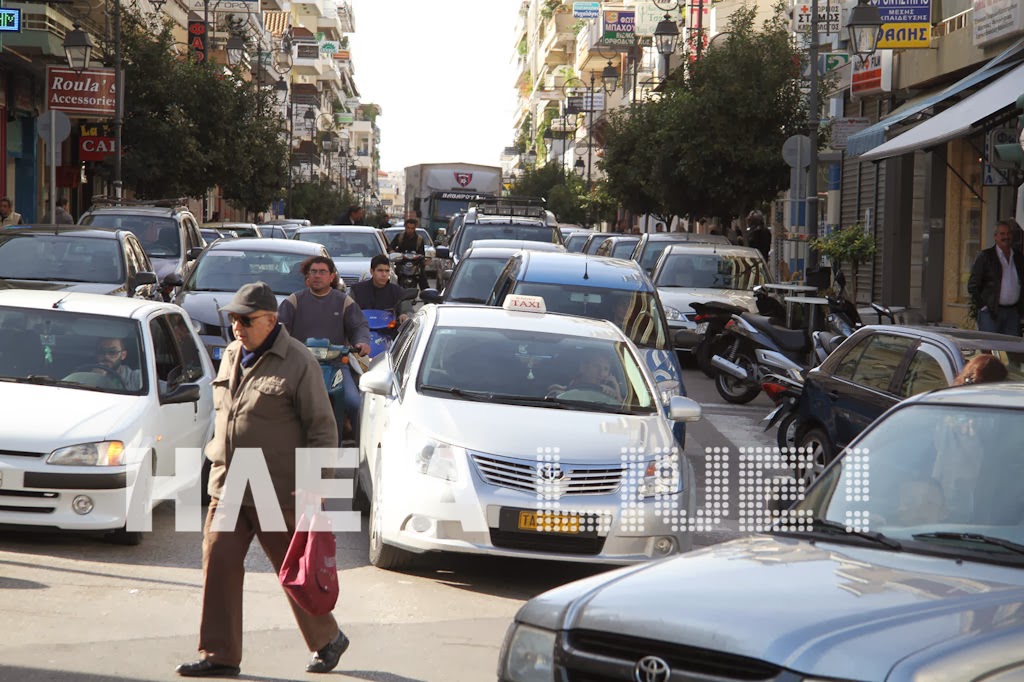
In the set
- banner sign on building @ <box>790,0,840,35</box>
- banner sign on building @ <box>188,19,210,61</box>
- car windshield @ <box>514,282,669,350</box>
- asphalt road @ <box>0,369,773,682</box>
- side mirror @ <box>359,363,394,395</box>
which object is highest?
banner sign on building @ <box>188,19,210,61</box>

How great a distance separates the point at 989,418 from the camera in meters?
5.65

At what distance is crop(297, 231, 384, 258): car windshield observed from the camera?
27.0 m

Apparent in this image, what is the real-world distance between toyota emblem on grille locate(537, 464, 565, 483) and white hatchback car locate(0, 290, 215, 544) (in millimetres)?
2380

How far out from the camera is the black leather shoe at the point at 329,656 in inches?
265

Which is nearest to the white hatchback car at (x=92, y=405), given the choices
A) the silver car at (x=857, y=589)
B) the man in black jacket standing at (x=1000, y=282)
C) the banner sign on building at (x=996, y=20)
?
the silver car at (x=857, y=589)

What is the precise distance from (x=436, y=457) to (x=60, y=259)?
1003 cm

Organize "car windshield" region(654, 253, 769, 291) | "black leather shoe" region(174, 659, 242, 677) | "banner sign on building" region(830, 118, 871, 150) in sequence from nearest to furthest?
"black leather shoe" region(174, 659, 242, 677) < "car windshield" region(654, 253, 769, 291) < "banner sign on building" region(830, 118, 871, 150)

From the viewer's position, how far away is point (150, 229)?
24.1m

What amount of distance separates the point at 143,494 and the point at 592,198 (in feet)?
195

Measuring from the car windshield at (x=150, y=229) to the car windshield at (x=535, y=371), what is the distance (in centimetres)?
1433

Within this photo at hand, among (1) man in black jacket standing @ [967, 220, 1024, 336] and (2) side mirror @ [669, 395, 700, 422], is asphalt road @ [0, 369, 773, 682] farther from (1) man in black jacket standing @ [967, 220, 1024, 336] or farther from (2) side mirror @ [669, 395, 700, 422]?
(1) man in black jacket standing @ [967, 220, 1024, 336]

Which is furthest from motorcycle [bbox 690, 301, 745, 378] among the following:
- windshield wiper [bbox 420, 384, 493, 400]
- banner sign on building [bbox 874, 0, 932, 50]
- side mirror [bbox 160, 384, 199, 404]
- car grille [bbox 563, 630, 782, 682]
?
car grille [bbox 563, 630, 782, 682]

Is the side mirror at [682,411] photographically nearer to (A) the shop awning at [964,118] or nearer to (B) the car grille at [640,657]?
(B) the car grille at [640,657]

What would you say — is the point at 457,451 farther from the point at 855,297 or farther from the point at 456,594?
the point at 855,297
